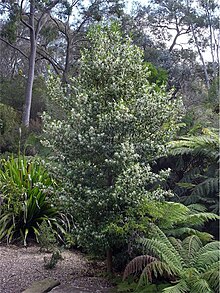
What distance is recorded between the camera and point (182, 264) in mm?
3689

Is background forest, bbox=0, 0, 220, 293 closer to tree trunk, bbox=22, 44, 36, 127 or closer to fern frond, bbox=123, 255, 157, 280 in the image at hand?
fern frond, bbox=123, 255, 157, 280

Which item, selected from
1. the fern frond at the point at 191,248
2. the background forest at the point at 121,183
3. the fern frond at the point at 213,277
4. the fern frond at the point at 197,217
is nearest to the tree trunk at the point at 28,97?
the background forest at the point at 121,183

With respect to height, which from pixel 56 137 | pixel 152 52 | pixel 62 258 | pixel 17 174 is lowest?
pixel 62 258

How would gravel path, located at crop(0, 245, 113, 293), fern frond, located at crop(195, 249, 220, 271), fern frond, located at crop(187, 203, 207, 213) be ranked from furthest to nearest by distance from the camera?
1. fern frond, located at crop(187, 203, 207, 213)
2. gravel path, located at crop(0, 245, 113, 293)
3. fern frond, located at crop(195, 249, 220, 271)

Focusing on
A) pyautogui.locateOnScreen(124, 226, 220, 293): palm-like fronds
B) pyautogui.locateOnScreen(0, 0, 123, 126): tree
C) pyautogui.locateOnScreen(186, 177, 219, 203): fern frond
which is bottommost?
pyautogui.locateOnScreen(124, 226, 220, 293): palm-like fronds

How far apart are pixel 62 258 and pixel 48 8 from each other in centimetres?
1390

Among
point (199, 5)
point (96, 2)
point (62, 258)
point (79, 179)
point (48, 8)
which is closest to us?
point (79, 179)

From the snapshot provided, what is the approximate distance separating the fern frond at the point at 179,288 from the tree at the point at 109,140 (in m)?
0.73

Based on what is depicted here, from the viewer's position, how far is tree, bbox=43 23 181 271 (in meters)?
3.85

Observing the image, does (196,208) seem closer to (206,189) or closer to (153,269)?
(206,189)

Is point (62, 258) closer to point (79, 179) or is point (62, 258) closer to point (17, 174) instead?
point (79, 179)

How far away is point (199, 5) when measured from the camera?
20.1 metres

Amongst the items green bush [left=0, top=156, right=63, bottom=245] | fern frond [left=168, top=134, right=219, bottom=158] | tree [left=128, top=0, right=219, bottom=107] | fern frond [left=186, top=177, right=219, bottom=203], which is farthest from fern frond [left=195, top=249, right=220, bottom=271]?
tree [left=128, top=0, right=219, bottom=107]

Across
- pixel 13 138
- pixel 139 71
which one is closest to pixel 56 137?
pixel 139 71
